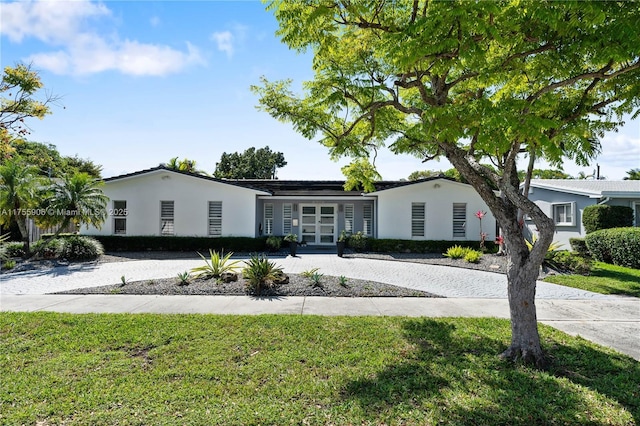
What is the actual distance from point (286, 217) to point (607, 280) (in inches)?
597

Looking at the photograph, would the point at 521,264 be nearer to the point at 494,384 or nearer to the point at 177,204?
the point at 494,384

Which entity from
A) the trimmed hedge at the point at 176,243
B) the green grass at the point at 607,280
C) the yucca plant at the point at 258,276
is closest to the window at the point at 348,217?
the trimmed hedge at the point at 176,243

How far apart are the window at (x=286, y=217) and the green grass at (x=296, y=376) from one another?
14340 millimetres

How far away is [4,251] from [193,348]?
1260 cm

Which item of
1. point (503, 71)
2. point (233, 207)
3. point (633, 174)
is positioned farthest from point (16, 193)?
point (633, 174)

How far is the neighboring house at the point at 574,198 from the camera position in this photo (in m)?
15.3

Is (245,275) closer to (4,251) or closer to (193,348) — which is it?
(193,348)

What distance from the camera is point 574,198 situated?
17.0 meters

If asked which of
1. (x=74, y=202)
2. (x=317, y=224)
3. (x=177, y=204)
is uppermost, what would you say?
(x=177, y=204)

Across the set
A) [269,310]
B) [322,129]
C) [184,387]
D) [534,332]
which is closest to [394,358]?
[534,332]

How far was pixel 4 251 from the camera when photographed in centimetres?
Result: 1234

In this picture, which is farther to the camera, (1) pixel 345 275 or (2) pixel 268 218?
(2) pixel 268 218

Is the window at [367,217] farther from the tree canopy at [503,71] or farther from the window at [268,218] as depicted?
the tree canopy at [503,71]

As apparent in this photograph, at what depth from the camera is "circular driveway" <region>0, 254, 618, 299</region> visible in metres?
9.07
